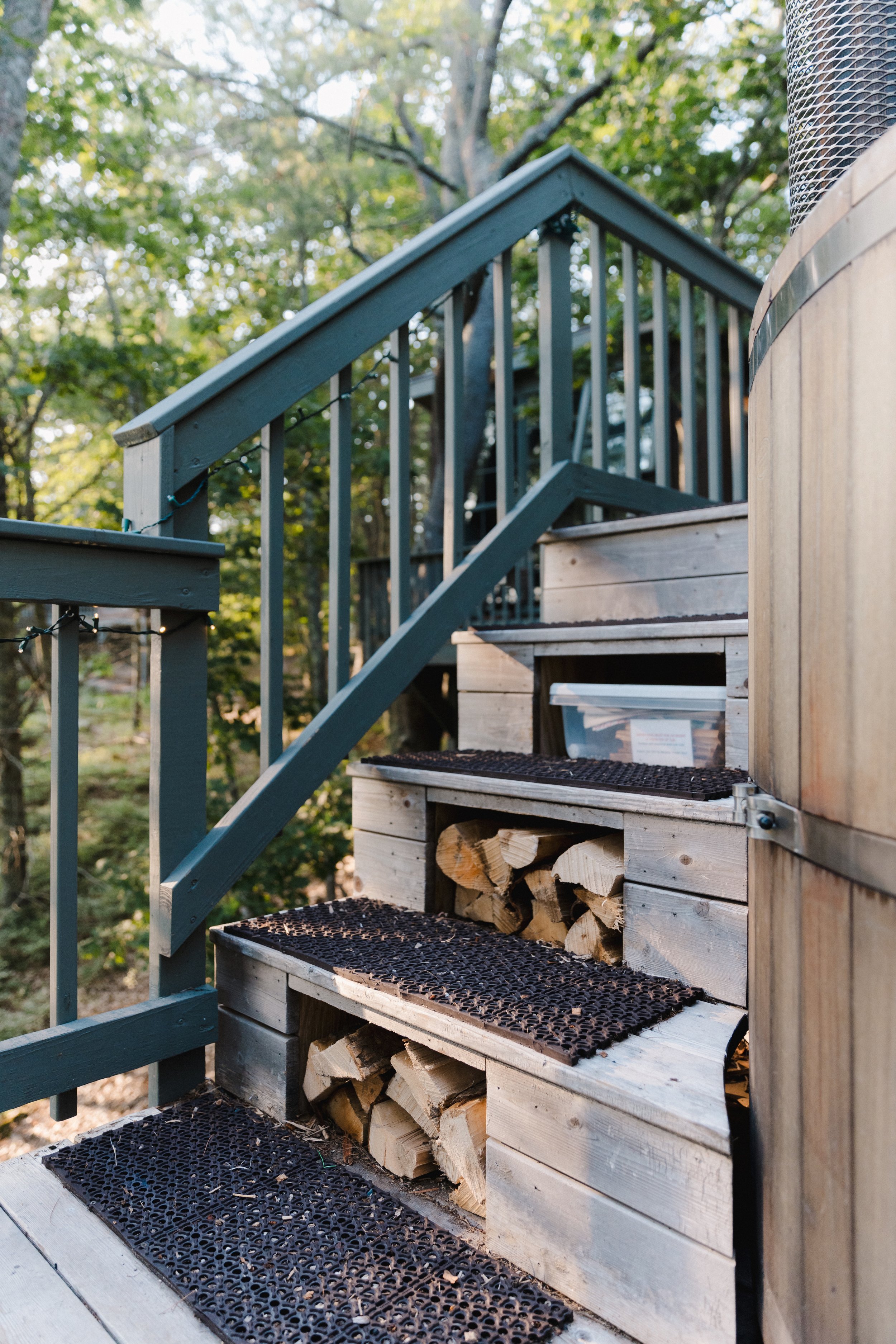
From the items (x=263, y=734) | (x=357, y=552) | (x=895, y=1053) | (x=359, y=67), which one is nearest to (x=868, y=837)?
(x=895, y=1053)

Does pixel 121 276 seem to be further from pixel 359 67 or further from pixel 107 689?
pixel 107 689

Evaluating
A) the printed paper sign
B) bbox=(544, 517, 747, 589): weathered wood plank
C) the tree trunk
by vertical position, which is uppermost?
the tree trunk

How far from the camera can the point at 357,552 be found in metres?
7.74

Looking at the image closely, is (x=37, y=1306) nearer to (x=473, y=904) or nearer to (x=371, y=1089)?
(x=371, y=1089)

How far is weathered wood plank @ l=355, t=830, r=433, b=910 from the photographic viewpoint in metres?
1.71

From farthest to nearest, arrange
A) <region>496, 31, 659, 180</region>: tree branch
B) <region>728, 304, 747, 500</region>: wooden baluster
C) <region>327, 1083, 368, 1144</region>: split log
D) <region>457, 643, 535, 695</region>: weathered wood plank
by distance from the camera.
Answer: <region>496, 31, 659, 180</region>: tree branch < <region>728, 304, 747, 500</region>: wooden baluster < <region>457, 643, 535, 695</region>: weathered wood plank < <region>327, 1083, 368, 1144</region>: split log

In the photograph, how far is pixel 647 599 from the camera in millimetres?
2062

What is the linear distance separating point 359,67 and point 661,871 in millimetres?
7629

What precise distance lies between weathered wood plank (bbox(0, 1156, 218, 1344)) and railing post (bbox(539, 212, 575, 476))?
1798 millimetres

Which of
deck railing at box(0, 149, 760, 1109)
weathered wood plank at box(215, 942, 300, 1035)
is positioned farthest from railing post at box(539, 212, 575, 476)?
weathered wood plank at box(215, 942, 300, 1035)

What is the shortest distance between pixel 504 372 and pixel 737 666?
3.21ft

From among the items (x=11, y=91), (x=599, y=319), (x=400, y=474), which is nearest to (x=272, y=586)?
(x=400, y=474)

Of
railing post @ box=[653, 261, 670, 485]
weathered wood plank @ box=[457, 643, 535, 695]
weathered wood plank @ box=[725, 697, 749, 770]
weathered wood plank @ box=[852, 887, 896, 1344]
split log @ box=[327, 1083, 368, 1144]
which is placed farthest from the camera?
railing post @ box=[653, 261, 670, 485]

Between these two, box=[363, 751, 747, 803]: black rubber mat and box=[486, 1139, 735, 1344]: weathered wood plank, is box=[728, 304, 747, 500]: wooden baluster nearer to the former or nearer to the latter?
box=[363, 751, 747, 803]: black rubber mat
